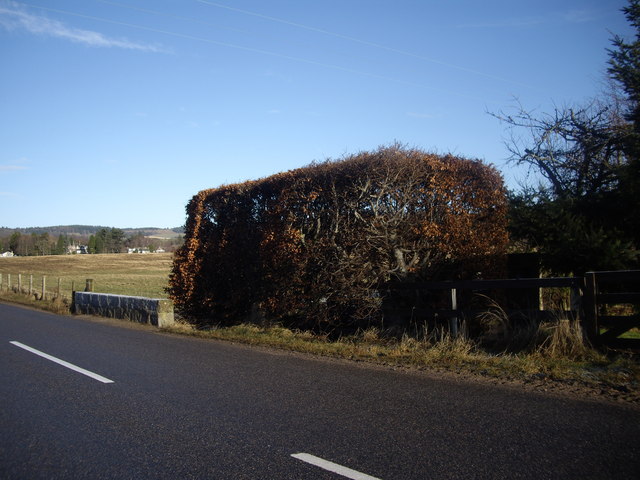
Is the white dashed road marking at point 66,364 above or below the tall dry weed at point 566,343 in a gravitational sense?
below

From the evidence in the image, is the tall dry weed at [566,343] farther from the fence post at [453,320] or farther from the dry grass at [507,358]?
the fence post at [453,320]

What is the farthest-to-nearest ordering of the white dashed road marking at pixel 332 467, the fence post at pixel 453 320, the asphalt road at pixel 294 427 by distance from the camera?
the fence post at pixel 453 320, the asphalt road at pixel 294 427, the white dashed road marking at pixel 332 467

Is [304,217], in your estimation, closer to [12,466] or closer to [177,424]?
[177,424]

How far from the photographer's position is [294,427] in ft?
16.8

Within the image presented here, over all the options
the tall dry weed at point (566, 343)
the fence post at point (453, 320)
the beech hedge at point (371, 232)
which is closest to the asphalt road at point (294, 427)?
the tall dry weed at point (566, 343)

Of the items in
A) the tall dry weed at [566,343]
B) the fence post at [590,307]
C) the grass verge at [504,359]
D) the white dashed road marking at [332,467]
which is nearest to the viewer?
the white dashed road marking at [332,467]

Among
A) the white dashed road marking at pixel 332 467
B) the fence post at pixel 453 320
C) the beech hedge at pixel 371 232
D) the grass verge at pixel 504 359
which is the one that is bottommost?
the grass verge at pixel 504 359

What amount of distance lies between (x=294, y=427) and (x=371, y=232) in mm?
6214

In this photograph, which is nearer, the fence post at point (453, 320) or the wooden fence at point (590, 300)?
the wooden fence at point (590, 300)

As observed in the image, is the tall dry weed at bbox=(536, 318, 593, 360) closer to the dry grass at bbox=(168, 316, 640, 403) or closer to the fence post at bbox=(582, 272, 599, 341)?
the dry grass at bbox=(168, 316, 640, 403)

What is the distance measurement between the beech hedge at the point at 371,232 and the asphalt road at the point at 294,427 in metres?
3.06

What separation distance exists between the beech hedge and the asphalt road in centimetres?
306

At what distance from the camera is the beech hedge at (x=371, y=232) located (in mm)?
10664

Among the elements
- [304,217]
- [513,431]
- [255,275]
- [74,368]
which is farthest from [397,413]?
[255,275]
